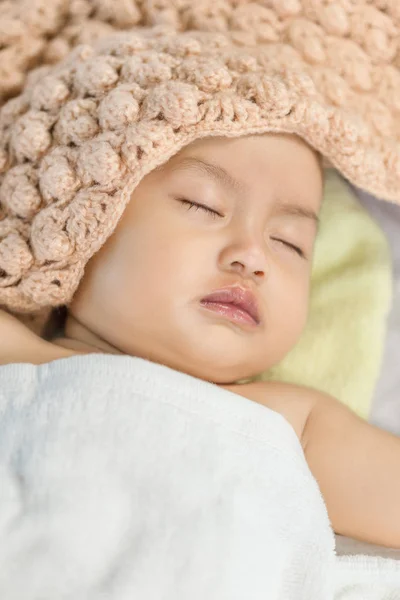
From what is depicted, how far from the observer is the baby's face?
114 centimetres

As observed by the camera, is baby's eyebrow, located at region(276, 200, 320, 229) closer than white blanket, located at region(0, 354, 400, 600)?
No

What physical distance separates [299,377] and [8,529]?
664 mm

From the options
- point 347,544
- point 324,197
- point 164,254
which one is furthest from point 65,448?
point 324,197

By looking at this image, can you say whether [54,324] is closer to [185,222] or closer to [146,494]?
[185,222]

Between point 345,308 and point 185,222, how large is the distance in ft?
1.49

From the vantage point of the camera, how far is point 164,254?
114 cm

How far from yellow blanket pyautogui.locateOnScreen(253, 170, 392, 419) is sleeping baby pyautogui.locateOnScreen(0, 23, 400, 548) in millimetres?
116

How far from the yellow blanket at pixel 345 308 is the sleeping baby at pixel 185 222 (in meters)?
0.12

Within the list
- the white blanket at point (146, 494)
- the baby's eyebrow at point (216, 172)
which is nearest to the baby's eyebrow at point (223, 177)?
the baby's eyebrow at point (216, 172)

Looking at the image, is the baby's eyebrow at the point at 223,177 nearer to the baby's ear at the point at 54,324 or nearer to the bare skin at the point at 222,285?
the bare skin at the point at 222,285

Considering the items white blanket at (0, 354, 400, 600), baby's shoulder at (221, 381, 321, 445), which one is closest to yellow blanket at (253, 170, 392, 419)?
baby's shoulder at (221, 381, 321, 445)

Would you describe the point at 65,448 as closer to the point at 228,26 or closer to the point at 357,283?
the point at 357,283

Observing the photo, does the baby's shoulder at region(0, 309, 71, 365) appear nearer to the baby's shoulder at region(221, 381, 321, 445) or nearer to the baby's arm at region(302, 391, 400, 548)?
the baby's shoulder at region(221, 381, 321, 445)

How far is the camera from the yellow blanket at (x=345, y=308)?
139cm
